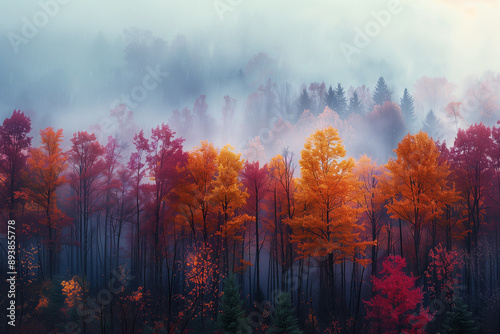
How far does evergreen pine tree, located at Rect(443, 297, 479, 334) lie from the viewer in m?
15.8

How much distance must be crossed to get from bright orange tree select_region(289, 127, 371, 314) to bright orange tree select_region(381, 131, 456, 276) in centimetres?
307

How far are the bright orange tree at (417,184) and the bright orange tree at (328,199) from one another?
3068mm

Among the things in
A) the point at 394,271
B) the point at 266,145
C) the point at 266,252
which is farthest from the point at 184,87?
the point at 394,271

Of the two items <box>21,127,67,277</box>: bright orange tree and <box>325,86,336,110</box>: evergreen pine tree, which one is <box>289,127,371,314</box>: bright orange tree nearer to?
<box>21,127,67,277</box>: bright orange tree

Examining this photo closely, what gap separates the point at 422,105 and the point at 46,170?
8253 cm

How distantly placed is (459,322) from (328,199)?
9003 mm

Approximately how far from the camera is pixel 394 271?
54.2 ft

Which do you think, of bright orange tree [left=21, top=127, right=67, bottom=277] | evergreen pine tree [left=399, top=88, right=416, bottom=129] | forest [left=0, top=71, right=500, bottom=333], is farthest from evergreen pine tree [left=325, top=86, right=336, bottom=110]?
bright orange tree [left=21, top=127, right=67, bottom=277]

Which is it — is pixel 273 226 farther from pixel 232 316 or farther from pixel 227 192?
pixel 232 316

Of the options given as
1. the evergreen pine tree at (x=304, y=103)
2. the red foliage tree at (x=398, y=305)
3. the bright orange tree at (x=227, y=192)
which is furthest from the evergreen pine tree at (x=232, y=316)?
the evergreen pine tree at (x=304, y=103)

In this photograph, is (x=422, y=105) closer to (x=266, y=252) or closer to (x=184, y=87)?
(x=266, y=252)

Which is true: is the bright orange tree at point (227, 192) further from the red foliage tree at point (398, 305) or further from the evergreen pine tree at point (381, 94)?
the evergreen pine tree at point (381, 94)

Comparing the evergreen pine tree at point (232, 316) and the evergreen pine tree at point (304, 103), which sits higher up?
the evergreen pine tree at point (304, 103)

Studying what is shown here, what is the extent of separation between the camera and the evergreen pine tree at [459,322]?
15.8 meters
